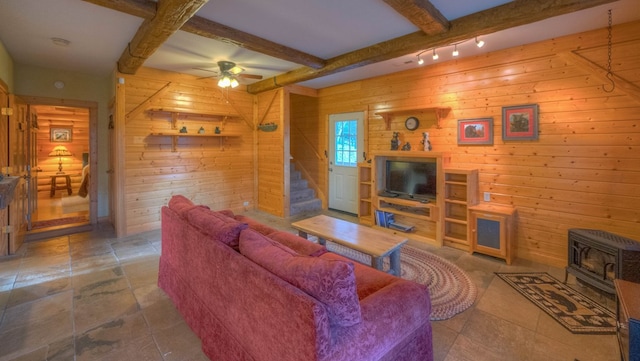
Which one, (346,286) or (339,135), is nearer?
(346,286)

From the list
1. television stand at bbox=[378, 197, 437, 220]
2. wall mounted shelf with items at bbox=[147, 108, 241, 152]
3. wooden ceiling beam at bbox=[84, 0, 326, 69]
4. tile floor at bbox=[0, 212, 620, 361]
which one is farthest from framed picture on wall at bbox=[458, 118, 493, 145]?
wall mounted shelf with items at bbox=[147, 108, 241, 152]

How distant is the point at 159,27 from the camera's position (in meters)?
2.70

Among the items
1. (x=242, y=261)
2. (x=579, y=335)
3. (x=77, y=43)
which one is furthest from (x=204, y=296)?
(x=77, y=43)

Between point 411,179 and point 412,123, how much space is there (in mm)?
920

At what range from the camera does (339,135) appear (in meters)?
5.93

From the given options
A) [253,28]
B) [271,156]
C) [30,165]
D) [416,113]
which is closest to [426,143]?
[416,113]

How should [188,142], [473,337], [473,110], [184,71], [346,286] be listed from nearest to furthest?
[346,286] → [473,337] → [473,110] → [184,71] → [188,142]

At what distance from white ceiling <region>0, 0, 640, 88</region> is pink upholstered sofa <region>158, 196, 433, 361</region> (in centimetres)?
206

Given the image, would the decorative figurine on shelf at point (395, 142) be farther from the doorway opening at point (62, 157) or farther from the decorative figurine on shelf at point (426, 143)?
the doorway opening at point (62, 157)

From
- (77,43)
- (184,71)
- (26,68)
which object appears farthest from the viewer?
(184,71)

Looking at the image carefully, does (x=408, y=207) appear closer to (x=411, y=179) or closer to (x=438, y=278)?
(x=411, y=179)

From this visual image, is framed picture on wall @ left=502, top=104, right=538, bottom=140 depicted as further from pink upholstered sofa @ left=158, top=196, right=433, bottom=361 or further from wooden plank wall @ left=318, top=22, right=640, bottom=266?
pink upholstered sofa @ left=158, top=196, right=433, bottom=361

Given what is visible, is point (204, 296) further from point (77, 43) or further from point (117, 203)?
point (77, 43)

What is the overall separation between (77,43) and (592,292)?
20.3 ft
